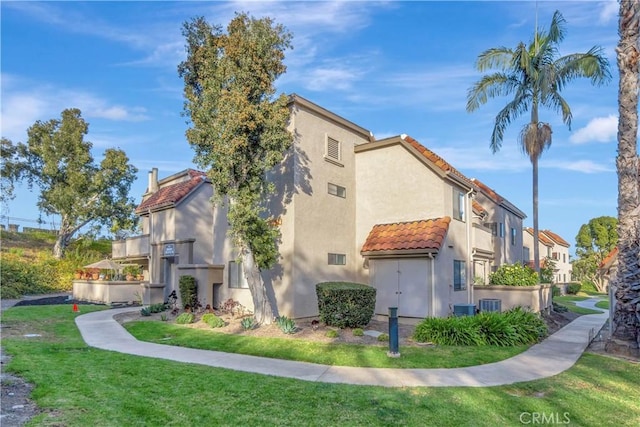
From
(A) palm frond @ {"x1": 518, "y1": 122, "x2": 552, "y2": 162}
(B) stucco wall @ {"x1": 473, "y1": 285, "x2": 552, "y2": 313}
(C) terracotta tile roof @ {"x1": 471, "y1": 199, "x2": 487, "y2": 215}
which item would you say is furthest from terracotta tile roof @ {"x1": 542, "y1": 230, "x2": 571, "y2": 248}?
(B) stucco wall @ {"x1": 473, "y1": 285, "x2": 552, "y2": 313}

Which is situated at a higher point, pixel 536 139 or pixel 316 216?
pixel 536 139

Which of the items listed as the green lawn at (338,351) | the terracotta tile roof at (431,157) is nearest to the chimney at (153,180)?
the green lawn at (338,351)

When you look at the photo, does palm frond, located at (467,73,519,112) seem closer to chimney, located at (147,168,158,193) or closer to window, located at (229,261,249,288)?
window, located at (229,261,249,288)

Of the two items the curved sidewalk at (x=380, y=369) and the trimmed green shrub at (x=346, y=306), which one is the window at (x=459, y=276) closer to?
the curved sidewalk at (x=380, y=369)

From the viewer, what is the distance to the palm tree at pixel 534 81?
19.4 meters

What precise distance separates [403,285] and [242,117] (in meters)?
8.65

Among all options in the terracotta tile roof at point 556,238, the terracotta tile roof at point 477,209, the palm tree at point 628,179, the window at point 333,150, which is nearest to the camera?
the palm tree at point 628,179

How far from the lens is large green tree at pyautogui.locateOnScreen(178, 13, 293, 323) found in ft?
43.8

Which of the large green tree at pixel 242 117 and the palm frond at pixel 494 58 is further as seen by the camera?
the palm frond at pixel 494 58

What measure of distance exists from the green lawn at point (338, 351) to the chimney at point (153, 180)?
57.1 ft

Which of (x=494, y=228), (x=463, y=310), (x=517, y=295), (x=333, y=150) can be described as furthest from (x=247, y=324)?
(x=494, y=228)

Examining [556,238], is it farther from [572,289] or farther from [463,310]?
[463,310]

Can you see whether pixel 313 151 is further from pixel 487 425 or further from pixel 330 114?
pixel 487 425

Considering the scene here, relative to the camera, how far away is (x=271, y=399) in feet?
22.2
